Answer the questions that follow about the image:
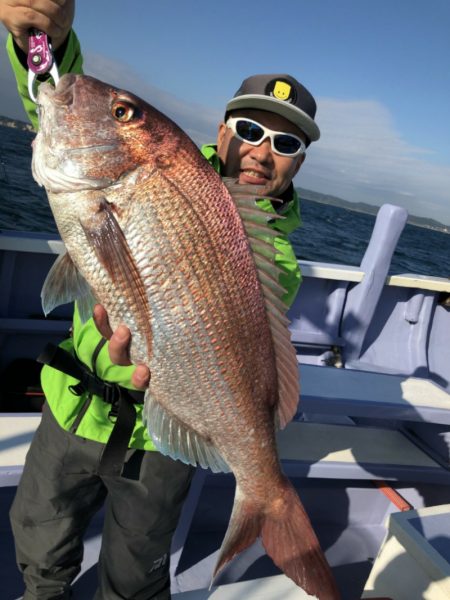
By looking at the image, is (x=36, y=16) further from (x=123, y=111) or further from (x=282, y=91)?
(x=282, y=91)

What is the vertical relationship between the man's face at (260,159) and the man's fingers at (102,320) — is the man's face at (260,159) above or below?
above

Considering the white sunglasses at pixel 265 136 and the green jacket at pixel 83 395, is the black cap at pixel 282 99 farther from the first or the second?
the green jacket at pixel 83 395

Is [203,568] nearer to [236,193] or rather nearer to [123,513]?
[123,513]

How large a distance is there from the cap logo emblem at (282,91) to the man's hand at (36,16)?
1.05m

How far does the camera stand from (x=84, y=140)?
5.23 ft

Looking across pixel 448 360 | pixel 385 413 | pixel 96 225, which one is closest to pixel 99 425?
pixel 96 225

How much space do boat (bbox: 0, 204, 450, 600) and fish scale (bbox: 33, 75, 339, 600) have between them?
595 millimetres

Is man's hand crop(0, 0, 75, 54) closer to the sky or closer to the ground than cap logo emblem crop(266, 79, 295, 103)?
closer to the ground

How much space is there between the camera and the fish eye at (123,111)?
1642 millimetres

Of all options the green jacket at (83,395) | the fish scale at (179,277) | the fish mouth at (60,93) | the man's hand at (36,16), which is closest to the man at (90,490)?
the green jacket at (83,395)

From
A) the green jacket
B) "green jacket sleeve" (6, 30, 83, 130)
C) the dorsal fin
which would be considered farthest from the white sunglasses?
"green jacket sleeve" (6, 30, 83, 130)

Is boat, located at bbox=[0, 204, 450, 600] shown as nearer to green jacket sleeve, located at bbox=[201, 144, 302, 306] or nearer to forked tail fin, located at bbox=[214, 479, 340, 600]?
forked tail fin, located at bbox=[214, 479, 340, 600]

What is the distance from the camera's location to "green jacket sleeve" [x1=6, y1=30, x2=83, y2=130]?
188 centimetres

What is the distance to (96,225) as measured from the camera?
1.58 meters
